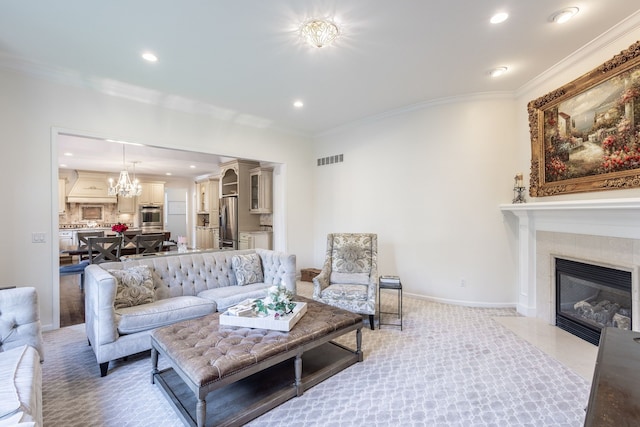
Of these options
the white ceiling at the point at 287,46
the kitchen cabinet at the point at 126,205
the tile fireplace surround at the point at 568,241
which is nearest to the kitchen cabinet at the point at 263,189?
the white ceiling at the point at 287,46

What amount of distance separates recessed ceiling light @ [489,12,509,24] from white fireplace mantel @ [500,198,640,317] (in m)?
1.90

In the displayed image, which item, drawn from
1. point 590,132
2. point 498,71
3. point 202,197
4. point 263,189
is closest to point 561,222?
point 590,132

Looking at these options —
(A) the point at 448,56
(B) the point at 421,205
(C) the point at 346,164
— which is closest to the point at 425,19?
(A) the point at 448,56

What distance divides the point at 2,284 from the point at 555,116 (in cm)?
668

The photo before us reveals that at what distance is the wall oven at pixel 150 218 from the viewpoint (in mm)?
9508

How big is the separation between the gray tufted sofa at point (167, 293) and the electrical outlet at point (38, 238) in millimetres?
972

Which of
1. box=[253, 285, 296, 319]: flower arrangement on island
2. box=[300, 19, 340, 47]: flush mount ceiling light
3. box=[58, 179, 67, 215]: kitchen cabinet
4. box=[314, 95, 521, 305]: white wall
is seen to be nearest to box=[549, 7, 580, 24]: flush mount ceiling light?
box=[314, 95, 521, 305]: white wall

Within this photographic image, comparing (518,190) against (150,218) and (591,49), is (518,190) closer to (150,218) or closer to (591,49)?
(591,49)

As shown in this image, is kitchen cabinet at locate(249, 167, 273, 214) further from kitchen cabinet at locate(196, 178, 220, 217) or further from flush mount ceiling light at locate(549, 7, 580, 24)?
flush mount ceiling light at locate(549, 7, 580, 24)

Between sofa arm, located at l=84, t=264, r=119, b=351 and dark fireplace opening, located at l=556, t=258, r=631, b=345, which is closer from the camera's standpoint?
sofa arm, located at l=84, t=264, r=119, b=351

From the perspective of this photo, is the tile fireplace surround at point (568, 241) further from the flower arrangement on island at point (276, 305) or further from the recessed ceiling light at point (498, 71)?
the flower arrangement on island at point (276, 305)

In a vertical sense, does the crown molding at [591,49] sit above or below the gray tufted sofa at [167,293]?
above

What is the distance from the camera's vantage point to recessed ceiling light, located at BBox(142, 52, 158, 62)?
123 inches

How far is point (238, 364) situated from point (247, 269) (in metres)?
2.11
